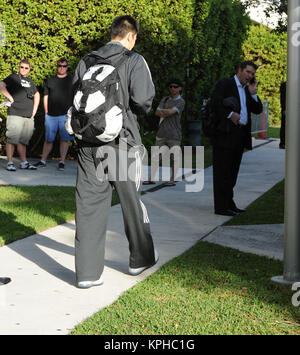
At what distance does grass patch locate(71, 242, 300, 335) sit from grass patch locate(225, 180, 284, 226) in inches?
78.0

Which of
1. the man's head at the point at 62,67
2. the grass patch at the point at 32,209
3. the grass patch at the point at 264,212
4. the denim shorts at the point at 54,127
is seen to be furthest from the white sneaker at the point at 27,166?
the grass patch at the point at 264,212

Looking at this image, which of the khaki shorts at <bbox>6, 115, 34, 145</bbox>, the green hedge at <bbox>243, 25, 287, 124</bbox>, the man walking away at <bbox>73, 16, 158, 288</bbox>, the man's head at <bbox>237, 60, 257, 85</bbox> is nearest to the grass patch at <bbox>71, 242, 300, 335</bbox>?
the man walking away at <bbox>73, 16, 158, 288</bbox>

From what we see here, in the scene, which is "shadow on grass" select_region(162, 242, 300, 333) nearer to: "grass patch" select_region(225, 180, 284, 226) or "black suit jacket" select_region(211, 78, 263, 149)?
"grass patch" select_region(225, 180, 284, 226)

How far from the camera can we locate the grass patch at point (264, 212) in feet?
26.0

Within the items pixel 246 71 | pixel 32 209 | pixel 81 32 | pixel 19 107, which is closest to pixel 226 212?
pixel 246 71

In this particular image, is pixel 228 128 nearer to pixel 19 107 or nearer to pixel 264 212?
pixel 264 212

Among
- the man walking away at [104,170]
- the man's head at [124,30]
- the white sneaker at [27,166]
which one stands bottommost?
the white sneaker at [27,166]

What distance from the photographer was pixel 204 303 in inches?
184

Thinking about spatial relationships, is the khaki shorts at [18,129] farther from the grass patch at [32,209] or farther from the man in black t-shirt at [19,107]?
the grass patch at [32,209]

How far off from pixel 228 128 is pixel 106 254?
2.83m

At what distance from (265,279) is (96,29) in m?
8.89

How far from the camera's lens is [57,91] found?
11930mm

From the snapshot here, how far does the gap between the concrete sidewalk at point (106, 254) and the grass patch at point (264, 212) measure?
19 centimetres
